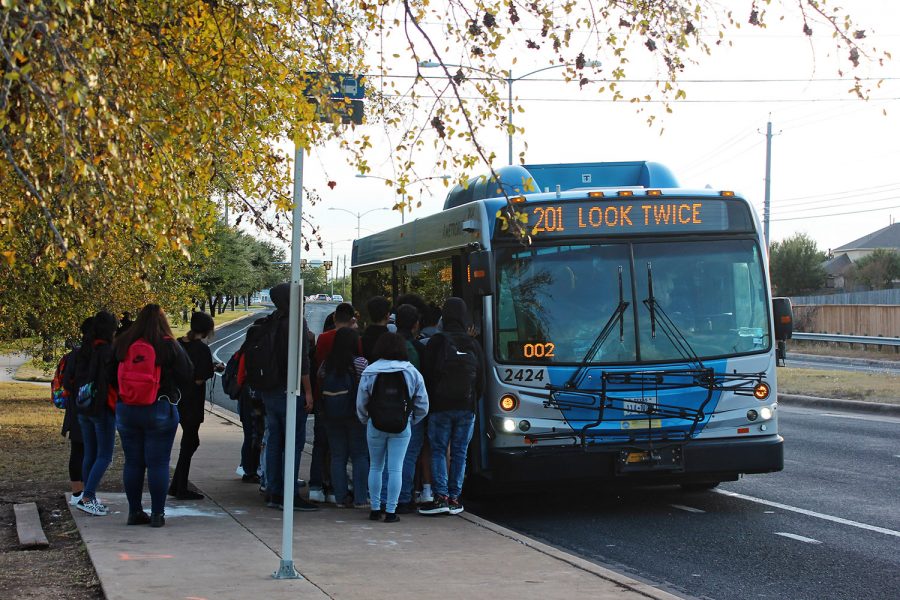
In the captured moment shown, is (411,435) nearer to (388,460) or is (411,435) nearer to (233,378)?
(388,460)

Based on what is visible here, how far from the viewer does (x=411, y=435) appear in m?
10.1

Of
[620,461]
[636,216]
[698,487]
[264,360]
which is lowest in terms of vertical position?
[698,487]

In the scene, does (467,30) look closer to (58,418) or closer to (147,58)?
(147,58)

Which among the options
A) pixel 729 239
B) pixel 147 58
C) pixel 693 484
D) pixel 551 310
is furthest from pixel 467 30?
pixel 693 484

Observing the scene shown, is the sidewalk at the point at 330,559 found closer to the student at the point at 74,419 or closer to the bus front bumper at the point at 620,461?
the student at the point at 74,419

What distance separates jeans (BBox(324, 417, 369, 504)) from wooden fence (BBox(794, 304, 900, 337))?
121ft

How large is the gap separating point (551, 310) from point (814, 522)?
2819mm

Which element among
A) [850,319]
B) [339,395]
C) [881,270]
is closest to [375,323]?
[339,395]

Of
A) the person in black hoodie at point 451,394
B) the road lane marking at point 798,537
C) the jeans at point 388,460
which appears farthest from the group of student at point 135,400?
the road lane marking at point 798,537

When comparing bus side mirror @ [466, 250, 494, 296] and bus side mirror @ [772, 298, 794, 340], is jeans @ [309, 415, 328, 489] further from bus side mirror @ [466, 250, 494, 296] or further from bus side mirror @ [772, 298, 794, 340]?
bus side mirror @ [772, 298, 794, 340]

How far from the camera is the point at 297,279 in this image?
22.8 feet

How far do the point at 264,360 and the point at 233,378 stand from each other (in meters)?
2.53

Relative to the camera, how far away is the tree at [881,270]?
91062 millimetres

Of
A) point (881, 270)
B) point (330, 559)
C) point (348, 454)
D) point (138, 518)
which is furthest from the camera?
point (881, 270)
